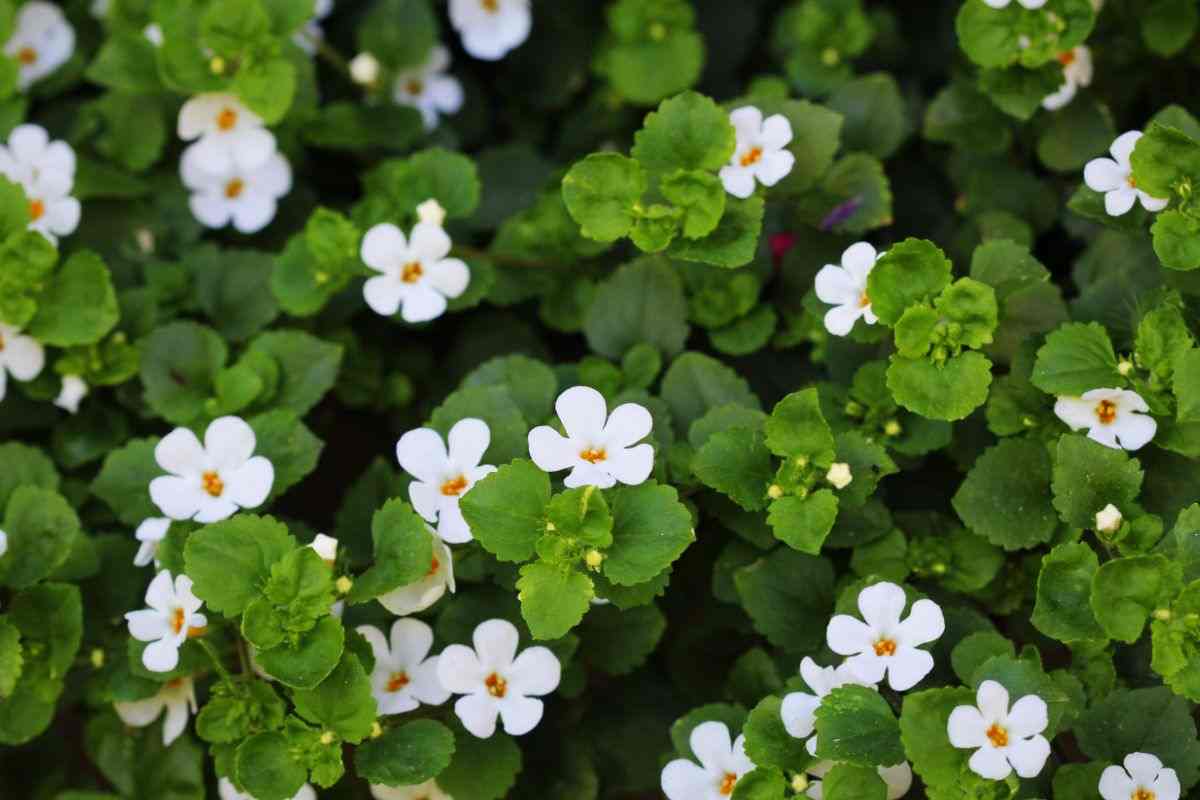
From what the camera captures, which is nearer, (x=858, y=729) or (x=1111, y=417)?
(x=858, y=729)

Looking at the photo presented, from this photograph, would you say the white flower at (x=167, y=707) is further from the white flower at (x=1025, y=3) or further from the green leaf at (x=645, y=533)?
the white flower at (x=1025, y=3)

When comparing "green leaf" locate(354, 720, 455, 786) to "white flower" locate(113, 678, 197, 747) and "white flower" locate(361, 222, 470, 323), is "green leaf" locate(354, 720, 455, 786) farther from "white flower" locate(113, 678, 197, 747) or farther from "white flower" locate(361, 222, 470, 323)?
"white flower" locate(361, 222, 470, 323)

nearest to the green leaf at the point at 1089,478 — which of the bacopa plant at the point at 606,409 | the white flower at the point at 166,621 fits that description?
the bacopa plant at the point at 606,409

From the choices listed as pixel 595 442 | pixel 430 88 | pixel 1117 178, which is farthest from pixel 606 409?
pixel 430 88

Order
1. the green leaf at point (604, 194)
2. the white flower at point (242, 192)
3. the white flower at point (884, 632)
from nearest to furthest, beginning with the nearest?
1. the white flower at point (884, 632)
2. the green leaf at point (604, 194)
3. the white flower at point (242, 192)

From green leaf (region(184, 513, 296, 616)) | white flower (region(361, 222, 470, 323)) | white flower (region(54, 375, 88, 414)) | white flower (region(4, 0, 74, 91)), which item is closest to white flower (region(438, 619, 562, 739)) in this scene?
green leaf (region(184, 513, 296, 616))

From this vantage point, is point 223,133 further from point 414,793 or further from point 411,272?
point 414,793
